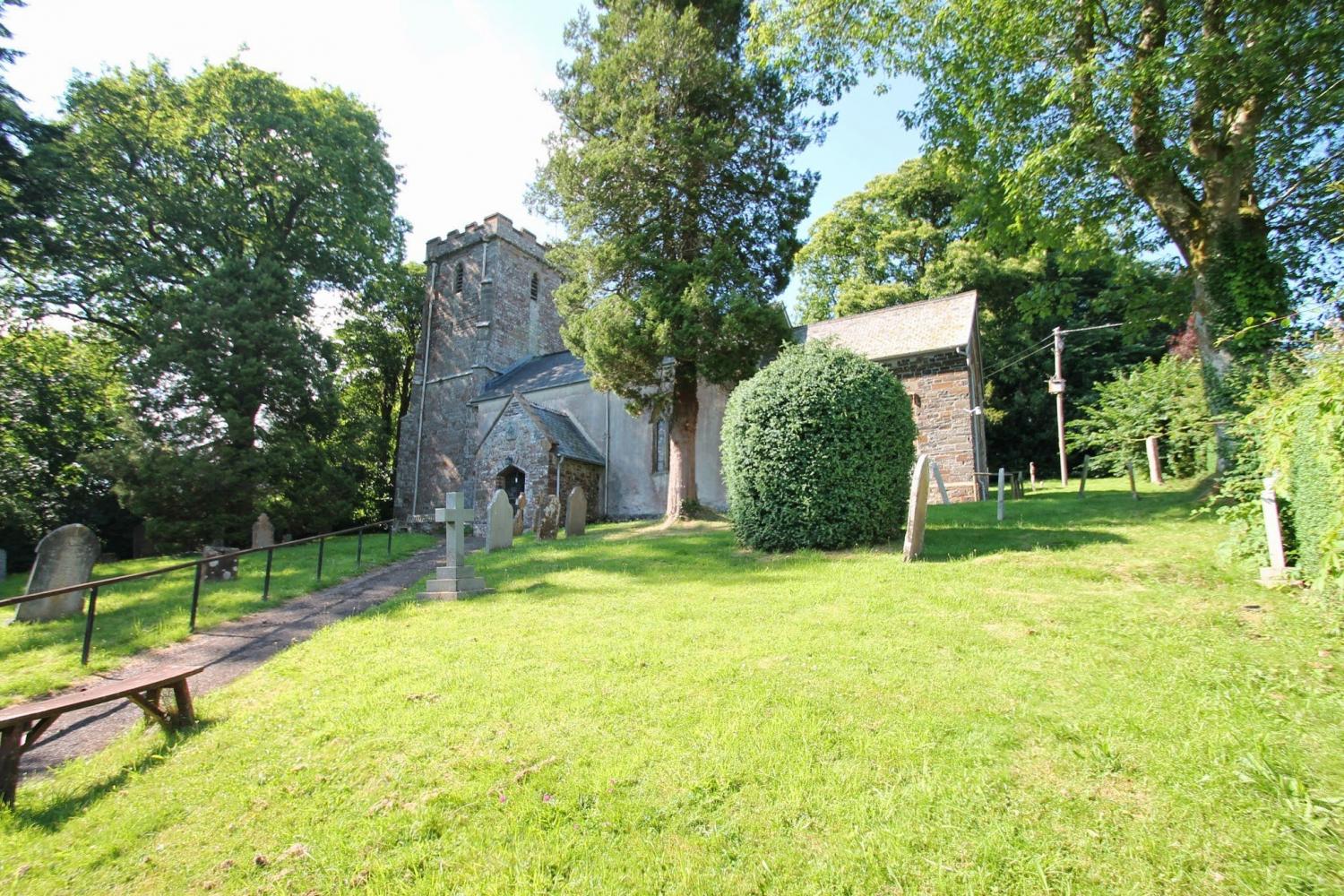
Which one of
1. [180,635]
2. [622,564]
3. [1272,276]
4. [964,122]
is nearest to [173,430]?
[180,635]

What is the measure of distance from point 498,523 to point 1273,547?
12.9 meters

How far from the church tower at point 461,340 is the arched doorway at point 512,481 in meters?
5.47

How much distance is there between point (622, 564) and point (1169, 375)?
543 inches

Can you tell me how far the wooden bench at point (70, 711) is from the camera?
11.8 ft

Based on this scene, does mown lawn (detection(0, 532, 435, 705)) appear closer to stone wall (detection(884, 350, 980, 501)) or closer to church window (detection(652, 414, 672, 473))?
church window (detection(652, 414, 672, 473))

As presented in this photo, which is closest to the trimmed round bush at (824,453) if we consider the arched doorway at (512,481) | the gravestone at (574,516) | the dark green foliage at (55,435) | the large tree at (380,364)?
the gravestone at (574,516)

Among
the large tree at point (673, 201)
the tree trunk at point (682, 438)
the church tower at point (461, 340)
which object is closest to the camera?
the large tree at point (673, 201)

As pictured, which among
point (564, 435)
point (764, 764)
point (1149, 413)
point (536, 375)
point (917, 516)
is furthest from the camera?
point (536, 375)

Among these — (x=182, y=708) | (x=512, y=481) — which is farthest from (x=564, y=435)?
(x=182, y=708)

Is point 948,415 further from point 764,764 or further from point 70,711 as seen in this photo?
point 70,711

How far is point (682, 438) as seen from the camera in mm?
16828

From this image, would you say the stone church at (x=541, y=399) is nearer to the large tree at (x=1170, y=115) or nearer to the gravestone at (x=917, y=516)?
the gravestone at (x=917, y=516)

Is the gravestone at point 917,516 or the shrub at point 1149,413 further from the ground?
the shrub at point 1149,413

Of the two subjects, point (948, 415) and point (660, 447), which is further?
point (660, 447)
